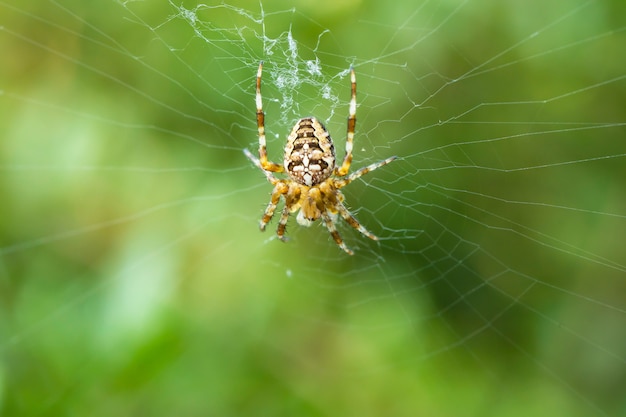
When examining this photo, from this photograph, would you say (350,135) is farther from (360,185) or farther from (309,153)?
(360,185)

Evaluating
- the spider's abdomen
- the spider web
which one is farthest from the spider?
the spider web

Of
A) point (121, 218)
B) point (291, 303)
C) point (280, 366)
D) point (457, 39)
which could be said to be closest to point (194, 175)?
point (121, 218)

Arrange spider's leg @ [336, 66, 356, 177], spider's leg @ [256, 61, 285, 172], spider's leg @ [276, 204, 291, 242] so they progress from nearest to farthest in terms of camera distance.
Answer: spider's leg @ [336, 66, 356, 177], spider's leg @ [256, 61, 285, 172], spider's leg @ [276, 204, 291, 242]

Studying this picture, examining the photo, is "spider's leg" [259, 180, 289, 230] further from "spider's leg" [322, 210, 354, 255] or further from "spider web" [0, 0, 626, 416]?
"spider's leg" [322, 210, 354, 255]

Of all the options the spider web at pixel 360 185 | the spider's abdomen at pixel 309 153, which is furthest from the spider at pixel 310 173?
the spider web at pixel 360 185

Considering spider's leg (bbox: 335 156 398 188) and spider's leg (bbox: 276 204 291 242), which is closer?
spider's leg (bbox: 335 156 398 188)

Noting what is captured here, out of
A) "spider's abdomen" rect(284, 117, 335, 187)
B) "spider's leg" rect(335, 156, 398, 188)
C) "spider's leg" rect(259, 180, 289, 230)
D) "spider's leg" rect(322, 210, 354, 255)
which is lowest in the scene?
"spider's leg" rect(322, 210, 354, 255)

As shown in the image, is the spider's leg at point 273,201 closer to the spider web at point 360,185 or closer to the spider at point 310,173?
the spider at point 310,173
